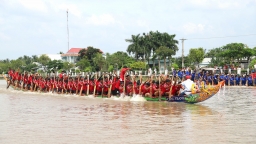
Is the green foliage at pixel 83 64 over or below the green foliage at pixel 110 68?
over

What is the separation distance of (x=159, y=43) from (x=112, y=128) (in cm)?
4105

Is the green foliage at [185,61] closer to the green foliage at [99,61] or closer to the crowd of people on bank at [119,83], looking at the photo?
the green foliage at [99,61]

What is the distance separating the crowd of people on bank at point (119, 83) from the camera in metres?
14.9

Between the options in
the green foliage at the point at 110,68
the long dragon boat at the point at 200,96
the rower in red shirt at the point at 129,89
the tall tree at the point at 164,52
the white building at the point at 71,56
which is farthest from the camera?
the white building at the point at 71,56

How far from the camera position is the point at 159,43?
49.5m

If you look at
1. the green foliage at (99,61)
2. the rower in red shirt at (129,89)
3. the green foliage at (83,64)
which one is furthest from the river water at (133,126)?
the green foliage at (83,64)

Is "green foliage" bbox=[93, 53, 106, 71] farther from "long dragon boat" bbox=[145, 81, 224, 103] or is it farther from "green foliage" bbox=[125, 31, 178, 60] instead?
"long dragon boat" bbox=[145, 81, 224, 103]

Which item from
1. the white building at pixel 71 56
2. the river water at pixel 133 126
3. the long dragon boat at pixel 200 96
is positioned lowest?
the river water at pixel 133 126

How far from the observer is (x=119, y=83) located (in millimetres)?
16875

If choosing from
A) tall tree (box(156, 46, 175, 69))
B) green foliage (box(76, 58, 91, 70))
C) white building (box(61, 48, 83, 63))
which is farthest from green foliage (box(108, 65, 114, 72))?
white building (box(61, 48, 83, 63))

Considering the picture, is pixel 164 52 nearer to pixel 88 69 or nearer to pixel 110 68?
pixel 110 68

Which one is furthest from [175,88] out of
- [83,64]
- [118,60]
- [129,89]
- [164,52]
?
[83,64]

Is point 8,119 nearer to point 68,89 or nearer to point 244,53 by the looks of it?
point 68,89

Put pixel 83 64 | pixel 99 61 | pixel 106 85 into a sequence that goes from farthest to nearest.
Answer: pixel 83 64 < pixel 99 61 < pixel 106 85
